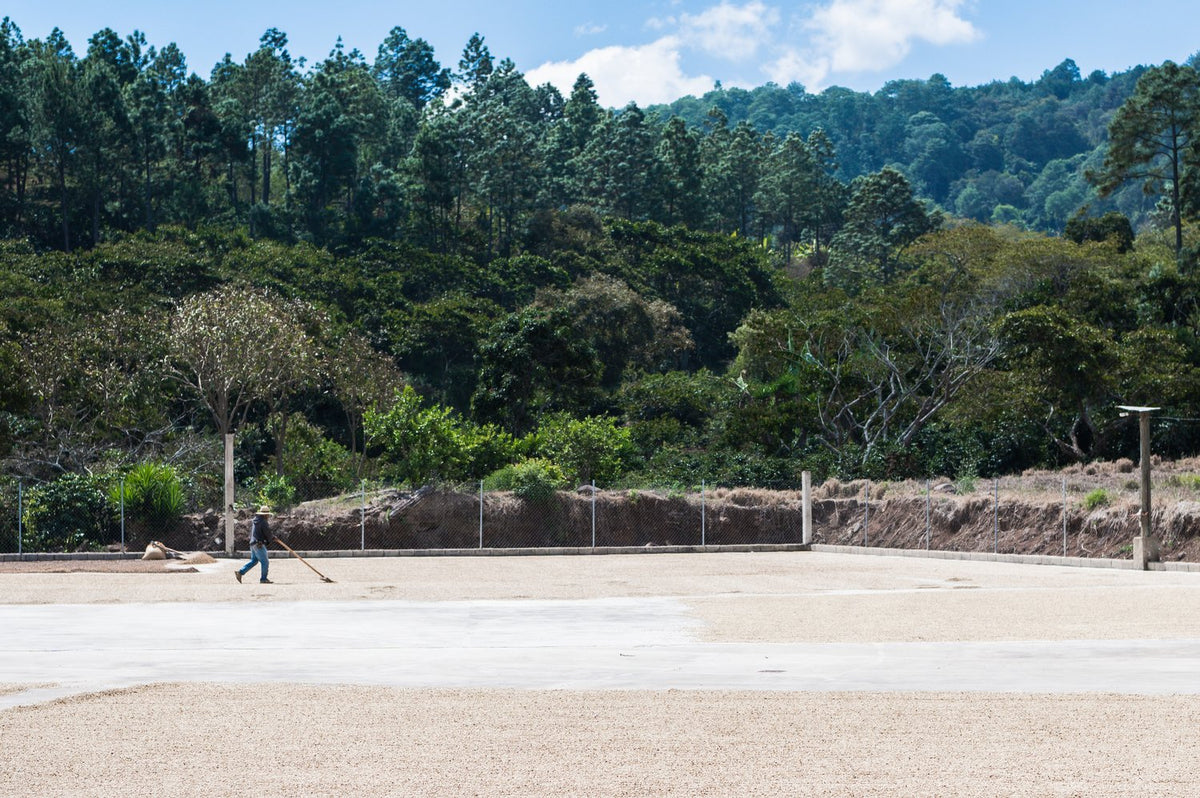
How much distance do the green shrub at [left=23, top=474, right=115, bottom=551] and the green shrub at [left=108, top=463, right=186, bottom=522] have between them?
0.47 meters

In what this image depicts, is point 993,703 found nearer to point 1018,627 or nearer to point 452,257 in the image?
point 1018,627

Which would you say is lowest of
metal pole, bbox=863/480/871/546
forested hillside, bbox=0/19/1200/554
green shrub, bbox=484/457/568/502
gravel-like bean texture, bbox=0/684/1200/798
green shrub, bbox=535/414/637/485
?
gravel-like bean texture, bbox=0/684/1200/798

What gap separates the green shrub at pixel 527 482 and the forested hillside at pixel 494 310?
0.10 m

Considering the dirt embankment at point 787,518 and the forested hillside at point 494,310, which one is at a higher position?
the forested hillside at point 494,310

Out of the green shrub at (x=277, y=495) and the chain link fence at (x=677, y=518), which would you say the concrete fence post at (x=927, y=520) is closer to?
the chain link fence at (x=677, y=518)

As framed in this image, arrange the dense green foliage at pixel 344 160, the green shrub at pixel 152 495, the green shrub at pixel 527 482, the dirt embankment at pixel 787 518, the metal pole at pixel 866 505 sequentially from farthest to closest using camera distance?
the dense green foliage at pixel 344 160 → the metal pole at pixel 866 505 → the green shrub at pixel 527 482 → the green shrub at pixel 152 495 → the dirt embankment at pixel 787 518

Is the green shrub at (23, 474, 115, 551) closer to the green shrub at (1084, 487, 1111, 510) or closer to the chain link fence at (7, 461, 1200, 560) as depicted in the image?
the chain link fence at (7, 461, 1200, 560)

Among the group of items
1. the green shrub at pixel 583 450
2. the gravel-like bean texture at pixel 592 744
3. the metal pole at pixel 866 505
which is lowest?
the gravel-like bean texture at pixel 592 744

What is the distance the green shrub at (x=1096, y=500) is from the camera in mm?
30375

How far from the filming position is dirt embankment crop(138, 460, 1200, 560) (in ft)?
99.3

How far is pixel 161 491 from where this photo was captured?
31.5 metres

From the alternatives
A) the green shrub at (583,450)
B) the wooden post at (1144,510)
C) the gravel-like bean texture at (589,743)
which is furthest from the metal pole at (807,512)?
the gravel-like bean texture at (589,743)

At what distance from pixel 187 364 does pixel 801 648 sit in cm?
3178

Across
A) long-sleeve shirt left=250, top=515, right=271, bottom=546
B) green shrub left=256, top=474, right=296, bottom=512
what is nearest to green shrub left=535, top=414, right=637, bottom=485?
green shrub left=256, top=474, right=296, bottom=512
